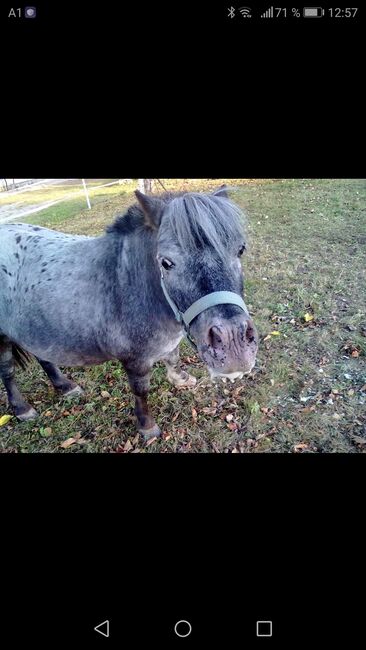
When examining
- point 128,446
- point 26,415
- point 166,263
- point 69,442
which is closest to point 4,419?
point 26,415

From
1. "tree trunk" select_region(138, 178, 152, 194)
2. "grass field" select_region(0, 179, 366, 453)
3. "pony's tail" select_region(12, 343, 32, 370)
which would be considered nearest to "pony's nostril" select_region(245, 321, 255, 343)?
"grass field" select_region(0, 179, 366, 453)

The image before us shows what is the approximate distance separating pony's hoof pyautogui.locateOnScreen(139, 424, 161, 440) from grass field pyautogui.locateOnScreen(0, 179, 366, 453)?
6 cm

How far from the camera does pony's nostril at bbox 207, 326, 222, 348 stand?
137cm

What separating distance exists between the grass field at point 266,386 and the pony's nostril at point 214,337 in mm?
793

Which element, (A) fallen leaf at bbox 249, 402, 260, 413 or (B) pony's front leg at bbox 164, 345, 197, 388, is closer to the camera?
(A) fallen leaf at bbox 249, 402, 260, 413

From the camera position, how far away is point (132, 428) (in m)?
2.78
